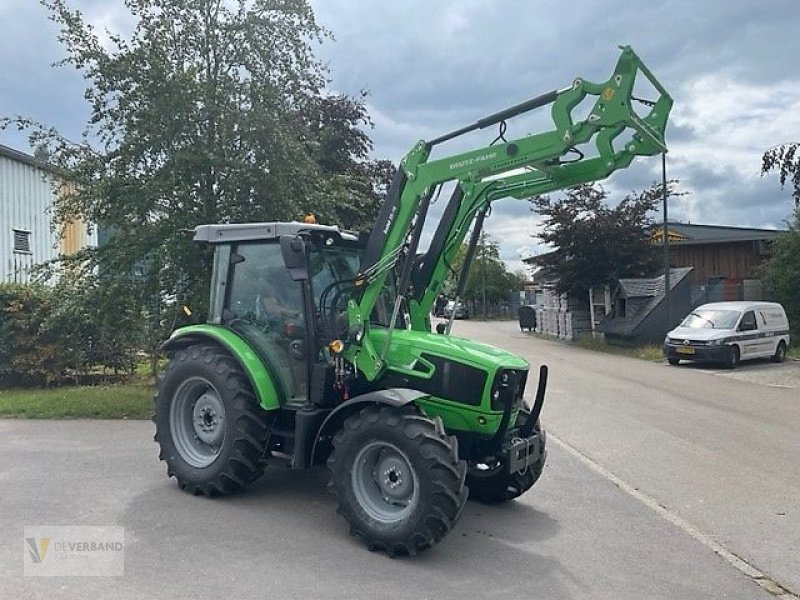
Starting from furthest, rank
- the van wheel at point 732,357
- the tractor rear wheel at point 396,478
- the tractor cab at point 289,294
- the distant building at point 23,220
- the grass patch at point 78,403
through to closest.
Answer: the van wheel at point 732,357 → the distant building at point 23,220 → the grass patch at point 78,403 → the tractor cab at point 289,294 → the tractor rear wheel at point 396,478

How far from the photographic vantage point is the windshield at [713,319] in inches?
821

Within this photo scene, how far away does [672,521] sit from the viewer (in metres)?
6.27

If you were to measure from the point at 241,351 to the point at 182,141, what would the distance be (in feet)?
20.2

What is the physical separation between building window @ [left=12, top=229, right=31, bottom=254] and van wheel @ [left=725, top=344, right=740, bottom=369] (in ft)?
63.0

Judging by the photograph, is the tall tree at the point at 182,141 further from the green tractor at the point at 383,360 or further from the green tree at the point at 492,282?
the green tree at the point at 492,282

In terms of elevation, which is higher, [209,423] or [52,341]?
[52,341]

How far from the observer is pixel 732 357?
2014 centimetres

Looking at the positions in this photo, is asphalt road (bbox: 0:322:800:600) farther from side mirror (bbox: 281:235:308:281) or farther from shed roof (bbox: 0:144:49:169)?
shed roof (bbox: 0:144:49:169)

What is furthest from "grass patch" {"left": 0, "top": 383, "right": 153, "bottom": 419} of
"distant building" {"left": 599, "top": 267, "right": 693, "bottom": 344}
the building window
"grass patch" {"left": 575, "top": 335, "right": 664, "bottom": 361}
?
"distant building" {"left": 599, "top": 267, "right": 693, "bottom": 344}

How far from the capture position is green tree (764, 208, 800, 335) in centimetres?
2441

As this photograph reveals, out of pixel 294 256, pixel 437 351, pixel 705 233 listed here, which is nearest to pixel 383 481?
pixel 437 351

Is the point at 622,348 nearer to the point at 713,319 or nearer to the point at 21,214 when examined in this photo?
the point at 713,319

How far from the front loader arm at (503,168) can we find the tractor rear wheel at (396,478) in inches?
26.9

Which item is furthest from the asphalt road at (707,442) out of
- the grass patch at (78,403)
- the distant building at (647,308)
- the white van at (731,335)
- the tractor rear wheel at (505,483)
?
the distant building at (647,308)
